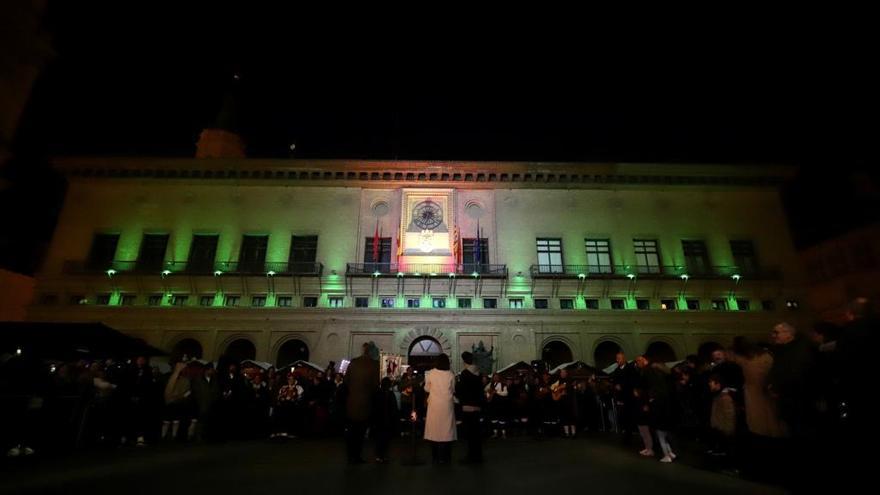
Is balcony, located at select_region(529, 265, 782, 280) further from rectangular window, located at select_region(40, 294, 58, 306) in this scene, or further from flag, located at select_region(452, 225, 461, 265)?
rectangular window, located at select_region(40, 294, 58, 306)

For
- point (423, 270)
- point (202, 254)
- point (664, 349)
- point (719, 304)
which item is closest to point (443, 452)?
point (423, 270)

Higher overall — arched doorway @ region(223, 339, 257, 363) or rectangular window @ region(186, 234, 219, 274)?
rectangular window @ region(186, 234, 219, 274)

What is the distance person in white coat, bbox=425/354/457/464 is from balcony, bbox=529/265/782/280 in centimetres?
1749

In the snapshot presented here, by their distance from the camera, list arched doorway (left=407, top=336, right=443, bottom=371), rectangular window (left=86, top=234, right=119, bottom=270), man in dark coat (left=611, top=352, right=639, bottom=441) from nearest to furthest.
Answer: man in dark coat (left=611, top=352, right=639, bottom=441) → arched doorway (left=407, top=336, right=443, bottom=371) → rectangular window (left=86, top=234, right=119, bottom=270)

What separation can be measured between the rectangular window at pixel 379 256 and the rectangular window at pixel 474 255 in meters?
4.44

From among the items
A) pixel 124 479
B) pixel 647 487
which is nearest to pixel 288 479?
pixel 124 479

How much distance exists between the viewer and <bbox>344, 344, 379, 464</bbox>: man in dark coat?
6.63m

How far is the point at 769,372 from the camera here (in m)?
5.38

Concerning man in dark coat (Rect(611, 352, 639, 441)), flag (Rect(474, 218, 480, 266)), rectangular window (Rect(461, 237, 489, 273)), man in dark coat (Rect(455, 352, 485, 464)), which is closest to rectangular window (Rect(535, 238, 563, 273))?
rectangular window (Rect(461, 237, 489, 273))

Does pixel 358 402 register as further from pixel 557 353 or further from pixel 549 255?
pixel 549 255

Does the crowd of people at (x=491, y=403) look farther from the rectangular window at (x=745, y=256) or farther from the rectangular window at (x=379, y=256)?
the rectangular window at (x=745, y=256)

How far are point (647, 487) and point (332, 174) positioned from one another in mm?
24537

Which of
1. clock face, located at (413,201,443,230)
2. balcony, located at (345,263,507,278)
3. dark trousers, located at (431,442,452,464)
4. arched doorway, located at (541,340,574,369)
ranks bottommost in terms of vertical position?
dark trousers, located at (431,442,452,464)

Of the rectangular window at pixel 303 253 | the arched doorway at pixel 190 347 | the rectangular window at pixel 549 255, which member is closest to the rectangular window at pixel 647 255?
the rectangular window at pixel 549 255
